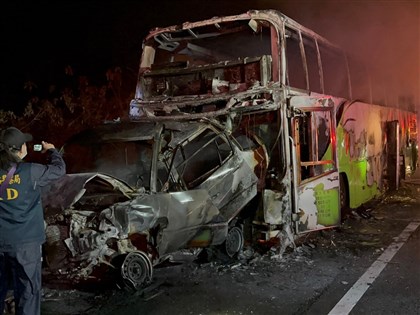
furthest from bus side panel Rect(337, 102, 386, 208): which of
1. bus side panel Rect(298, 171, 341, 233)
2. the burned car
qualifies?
the burned car

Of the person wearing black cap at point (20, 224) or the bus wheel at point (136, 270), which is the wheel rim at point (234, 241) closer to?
the bus wheel at point (136, 270)

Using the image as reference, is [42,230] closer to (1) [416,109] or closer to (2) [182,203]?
(2) [182,203]

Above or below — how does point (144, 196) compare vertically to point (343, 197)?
above

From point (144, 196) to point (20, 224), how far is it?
158 centimetres

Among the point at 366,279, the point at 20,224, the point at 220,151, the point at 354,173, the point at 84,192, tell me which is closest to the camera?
the point at 20,224

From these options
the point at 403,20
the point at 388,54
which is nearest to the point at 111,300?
the point at 388,54

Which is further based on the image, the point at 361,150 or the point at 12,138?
the point at 361,150

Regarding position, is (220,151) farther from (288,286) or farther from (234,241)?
(288,286)

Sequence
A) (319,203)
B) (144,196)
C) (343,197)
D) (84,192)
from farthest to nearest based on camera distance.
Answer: (343,197) → (319,203) → (144,196) → (84,192)

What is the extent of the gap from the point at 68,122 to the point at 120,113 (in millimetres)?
1703

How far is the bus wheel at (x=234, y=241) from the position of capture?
6.45 m

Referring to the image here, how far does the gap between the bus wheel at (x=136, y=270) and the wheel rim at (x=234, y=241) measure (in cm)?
163

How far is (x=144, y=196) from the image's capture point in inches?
200

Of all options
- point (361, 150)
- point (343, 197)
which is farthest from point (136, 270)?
point (361, 150)
